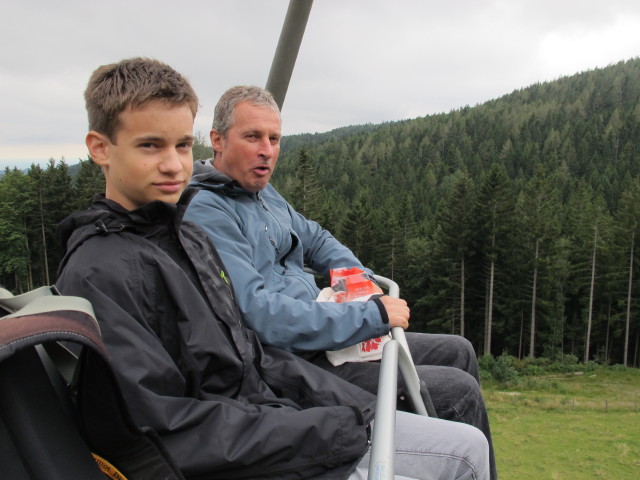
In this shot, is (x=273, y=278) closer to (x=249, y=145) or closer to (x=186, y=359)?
(x=249, y=145)

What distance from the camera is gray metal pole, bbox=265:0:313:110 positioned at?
2605 mm

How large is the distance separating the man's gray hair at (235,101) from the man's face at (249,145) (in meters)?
0.02

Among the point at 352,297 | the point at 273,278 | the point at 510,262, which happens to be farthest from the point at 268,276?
the point at 510,262

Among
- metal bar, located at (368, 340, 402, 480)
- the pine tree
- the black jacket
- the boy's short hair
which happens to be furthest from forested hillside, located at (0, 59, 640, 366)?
metal bar, located at (368, 340, 402, 480)

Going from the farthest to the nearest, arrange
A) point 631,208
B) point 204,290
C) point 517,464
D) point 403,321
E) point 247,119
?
point 631,208 → point 517,464 → point 247,119 → point 403,321 → point 204,290

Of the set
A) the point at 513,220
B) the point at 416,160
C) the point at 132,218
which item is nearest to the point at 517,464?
the point at 132,218

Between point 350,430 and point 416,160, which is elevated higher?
point 416,160

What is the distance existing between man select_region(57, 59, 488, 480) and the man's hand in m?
0.39

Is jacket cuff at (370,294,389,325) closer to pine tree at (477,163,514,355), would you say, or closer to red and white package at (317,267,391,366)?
red and white package at (317,267,391,366)

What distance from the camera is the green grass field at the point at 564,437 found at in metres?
13.2

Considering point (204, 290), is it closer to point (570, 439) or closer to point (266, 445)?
point (266, 445)

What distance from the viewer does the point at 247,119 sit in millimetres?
2754

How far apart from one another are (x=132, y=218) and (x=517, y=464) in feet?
46.5

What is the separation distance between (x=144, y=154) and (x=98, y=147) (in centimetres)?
16
